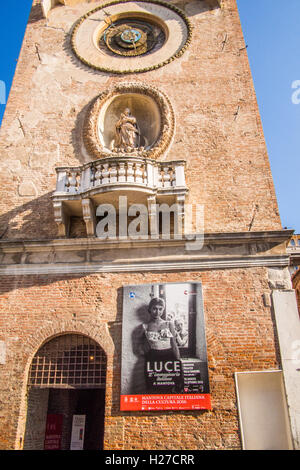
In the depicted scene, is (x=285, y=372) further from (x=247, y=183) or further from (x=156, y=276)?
(x=247, y=183)

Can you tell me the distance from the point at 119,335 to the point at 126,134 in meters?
5.97

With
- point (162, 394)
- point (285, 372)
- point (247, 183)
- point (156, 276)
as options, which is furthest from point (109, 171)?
point (285, 372)

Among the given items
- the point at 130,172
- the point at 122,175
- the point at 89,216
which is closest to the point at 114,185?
the point at 122,175

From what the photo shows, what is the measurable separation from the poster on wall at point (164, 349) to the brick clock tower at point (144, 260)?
0.03 m

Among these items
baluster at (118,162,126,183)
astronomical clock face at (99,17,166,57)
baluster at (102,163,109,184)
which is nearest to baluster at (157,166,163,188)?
baluster at (118,162,126,183)

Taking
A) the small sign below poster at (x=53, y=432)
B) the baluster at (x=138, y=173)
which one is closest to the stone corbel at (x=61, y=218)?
the baluster at (x=138, y=173)

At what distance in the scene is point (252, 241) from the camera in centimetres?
857

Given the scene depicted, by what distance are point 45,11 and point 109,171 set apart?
8656 millimetres

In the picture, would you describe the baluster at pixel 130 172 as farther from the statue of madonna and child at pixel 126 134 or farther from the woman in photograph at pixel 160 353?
the woman in photograph at pixel 160 353

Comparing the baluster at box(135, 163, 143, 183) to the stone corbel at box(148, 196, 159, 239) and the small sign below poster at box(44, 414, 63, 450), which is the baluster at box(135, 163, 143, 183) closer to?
the stone corbel at box(148, 196, 159, 239)

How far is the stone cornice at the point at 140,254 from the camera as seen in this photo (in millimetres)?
8453

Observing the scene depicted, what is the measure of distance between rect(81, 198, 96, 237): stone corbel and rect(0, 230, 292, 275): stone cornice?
14.5 inches

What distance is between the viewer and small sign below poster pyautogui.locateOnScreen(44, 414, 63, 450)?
8.99 metres
